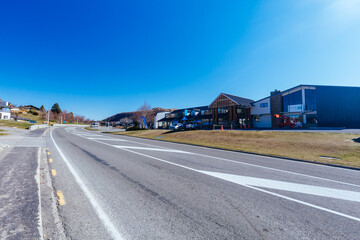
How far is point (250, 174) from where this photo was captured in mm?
6133

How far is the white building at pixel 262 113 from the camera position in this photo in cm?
3452

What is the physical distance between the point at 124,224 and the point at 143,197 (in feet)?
3.69

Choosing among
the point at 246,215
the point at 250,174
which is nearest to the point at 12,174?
the point at 246,215

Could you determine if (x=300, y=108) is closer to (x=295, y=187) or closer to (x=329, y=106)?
(x=329, y=106)

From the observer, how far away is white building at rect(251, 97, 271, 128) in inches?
1359

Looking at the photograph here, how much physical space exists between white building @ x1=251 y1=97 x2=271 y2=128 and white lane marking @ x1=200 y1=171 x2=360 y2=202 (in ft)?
108

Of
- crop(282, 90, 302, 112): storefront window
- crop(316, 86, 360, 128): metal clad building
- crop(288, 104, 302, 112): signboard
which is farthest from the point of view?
crop(282, 90, 302, 112): storefront window

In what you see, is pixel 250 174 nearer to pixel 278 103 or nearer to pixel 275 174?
pixel 275 174

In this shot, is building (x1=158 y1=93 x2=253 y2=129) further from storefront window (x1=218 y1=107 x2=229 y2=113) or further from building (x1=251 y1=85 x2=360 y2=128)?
building (x1=251 y1=85 x2=360 y2=128)

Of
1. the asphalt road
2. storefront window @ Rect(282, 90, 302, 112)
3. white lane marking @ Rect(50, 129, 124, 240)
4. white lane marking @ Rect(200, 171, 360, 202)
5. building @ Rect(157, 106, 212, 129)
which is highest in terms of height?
storefront window @ Rect(282, 90, 302, 112)

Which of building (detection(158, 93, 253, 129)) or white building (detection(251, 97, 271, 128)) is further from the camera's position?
building (detection(158, 93, 253, 129))

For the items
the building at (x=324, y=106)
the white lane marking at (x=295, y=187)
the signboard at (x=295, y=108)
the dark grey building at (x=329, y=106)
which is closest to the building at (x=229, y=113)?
the signboard at (x=295, y=108)

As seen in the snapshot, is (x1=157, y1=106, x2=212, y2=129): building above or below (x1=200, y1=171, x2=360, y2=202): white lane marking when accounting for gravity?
above

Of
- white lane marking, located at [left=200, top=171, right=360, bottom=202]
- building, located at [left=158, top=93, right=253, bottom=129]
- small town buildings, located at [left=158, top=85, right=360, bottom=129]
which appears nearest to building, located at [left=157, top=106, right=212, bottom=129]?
building, located at [left=158, top=93, right=253, bottom=129]
